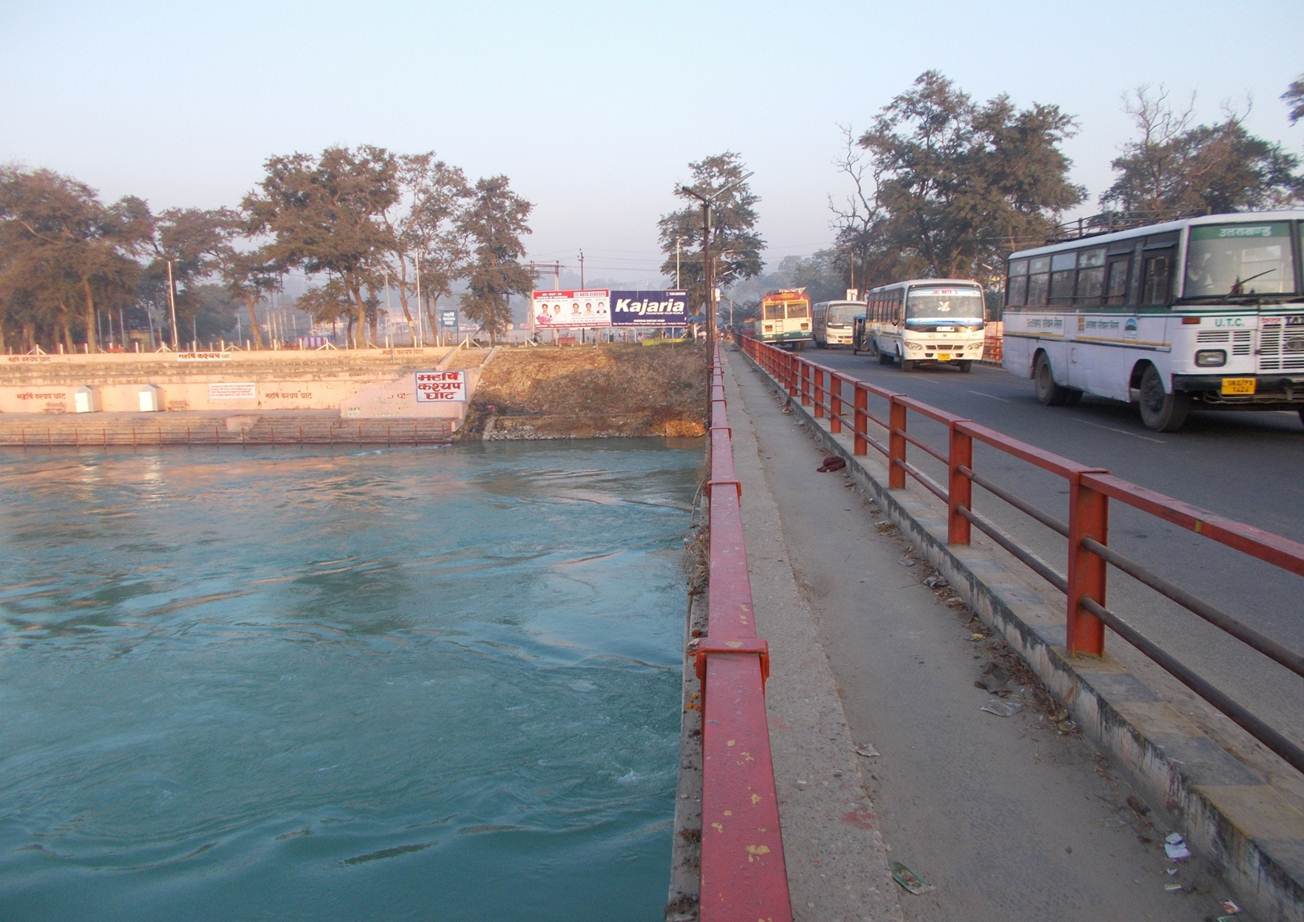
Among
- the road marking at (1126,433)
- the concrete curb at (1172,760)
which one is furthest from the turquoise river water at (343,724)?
the road marking at (1126,433)

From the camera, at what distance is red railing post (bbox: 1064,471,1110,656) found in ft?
13.5

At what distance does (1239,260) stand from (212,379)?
169ft

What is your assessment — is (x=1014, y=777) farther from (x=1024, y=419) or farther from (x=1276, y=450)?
(x=1024, y=419)

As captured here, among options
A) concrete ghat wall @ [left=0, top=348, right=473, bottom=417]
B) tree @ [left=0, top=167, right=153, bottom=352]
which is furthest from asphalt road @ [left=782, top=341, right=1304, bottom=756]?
tree @ [left=0, top=167, right=153, bottom=352]

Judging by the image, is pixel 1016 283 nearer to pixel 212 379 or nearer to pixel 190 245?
pixel 212 379

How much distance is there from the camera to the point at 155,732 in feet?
29.5

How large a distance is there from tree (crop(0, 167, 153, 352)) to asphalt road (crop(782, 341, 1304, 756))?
217 feet

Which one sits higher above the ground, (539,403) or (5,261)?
(5,261)

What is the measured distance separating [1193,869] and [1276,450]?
33.6 ft

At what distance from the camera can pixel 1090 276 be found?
15047 mm

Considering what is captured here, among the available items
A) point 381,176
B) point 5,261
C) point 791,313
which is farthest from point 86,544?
point 5,261

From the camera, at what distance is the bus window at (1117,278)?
1373 cm

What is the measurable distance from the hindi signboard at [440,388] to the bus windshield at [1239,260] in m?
37.9

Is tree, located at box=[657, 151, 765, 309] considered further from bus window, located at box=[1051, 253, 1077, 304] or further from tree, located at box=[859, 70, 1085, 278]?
bus window, located at box=[1051, 253, 1077, 304]
